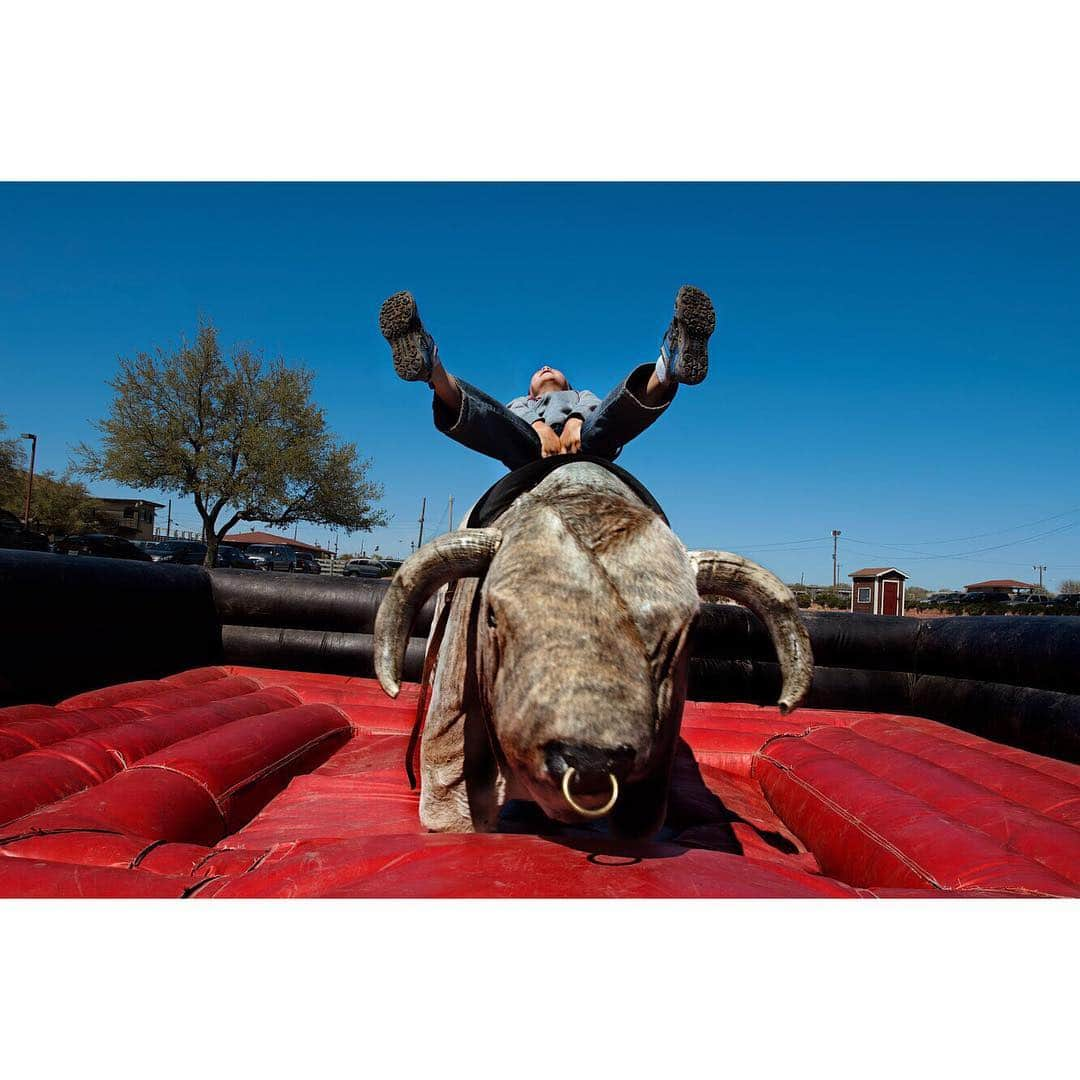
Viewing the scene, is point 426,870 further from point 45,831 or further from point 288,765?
point 288,765

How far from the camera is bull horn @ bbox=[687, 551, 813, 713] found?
104 inches

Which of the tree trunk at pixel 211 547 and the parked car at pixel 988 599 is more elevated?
the tree trunk at pixel 211 547

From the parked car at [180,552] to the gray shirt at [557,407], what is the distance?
98.3ft

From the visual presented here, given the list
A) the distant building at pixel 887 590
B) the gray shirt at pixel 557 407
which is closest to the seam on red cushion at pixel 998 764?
the gray shirt at pixel 557 407

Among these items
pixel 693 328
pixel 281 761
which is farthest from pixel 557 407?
pixel 281 761

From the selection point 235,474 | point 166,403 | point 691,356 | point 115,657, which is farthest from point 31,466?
point 691,356

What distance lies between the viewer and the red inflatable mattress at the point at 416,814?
2102 millimetres

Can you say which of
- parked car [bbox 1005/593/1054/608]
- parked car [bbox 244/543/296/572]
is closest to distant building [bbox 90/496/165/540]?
parked car [bbox 244/543/296/572]

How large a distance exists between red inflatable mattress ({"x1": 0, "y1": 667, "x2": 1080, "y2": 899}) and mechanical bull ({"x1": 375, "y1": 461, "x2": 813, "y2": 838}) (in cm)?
27

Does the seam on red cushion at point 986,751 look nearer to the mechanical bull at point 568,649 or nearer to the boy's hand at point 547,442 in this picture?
the mechanical bull at point 568,649

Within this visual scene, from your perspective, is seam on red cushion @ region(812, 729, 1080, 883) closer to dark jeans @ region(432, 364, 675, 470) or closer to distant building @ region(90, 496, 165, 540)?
dark jeans @ region(432, 364, 675, 470)

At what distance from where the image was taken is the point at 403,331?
3.06 meters

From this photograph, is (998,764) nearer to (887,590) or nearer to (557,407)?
(557,407)

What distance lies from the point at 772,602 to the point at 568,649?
1067mm
